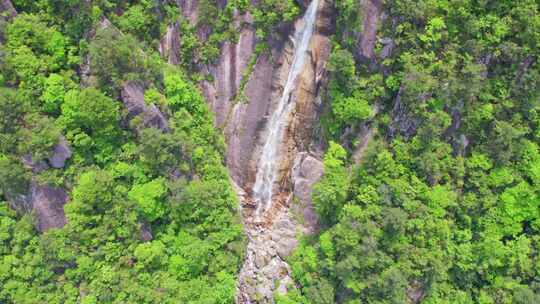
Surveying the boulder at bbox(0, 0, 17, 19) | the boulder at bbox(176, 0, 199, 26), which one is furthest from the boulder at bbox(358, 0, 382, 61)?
the boulder at bbox(0, 0, 17, 19)

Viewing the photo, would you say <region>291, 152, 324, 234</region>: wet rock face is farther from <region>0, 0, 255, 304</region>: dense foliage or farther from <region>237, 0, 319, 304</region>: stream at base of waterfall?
<region>0, 0, 255, 304</region>: dense foliage

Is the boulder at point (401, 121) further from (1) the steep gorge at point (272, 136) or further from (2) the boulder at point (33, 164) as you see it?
(2) the boulder at point (33, 164)

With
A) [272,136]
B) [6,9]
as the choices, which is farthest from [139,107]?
[272,136]

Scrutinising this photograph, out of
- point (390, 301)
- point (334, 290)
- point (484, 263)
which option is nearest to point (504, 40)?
point (484, 263)

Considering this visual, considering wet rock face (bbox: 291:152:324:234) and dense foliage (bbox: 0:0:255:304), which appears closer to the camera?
dense foliage (bbox: 0:0:255:304)

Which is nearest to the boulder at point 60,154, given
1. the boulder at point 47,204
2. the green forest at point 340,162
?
the green forest at point 340,162

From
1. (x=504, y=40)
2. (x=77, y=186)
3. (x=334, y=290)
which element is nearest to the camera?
(x=504, y=40)

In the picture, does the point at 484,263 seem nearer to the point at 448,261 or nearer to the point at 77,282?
the point at 448,261
